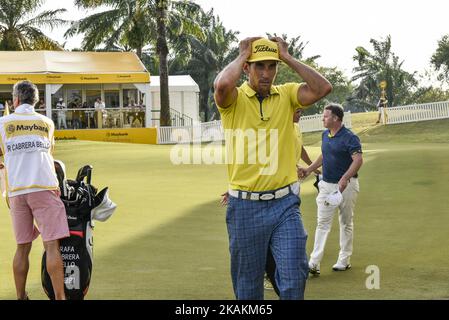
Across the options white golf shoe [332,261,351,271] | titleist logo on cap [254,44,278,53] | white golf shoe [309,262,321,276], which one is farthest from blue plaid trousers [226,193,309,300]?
white golf shoe [332,261,351,271]

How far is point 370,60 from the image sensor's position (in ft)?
245

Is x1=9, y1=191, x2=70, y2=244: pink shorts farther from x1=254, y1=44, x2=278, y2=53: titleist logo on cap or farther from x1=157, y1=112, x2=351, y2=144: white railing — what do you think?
x1=157, y1=112, x2=351, y2=144: white railing

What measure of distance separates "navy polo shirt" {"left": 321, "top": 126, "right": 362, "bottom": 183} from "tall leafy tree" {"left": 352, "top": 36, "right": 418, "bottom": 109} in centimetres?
6198

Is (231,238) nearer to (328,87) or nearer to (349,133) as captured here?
(328,87)

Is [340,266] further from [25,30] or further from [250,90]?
[25,30]

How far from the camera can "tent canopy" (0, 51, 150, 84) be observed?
4141 cm

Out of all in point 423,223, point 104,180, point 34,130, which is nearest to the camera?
point 34,130

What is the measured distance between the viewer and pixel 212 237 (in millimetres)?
12344

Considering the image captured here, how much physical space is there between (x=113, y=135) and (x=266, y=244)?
34940 millimetres

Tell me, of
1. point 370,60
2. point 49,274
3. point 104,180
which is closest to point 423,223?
point 49,274

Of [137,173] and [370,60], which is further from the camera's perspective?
[370,60]

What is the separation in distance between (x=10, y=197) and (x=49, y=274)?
69cm

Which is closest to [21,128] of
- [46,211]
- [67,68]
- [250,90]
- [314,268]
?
[46,211]

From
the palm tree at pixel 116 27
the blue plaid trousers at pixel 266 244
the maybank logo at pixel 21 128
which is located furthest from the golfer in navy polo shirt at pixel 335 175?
the palm tree at pixel 116 27
